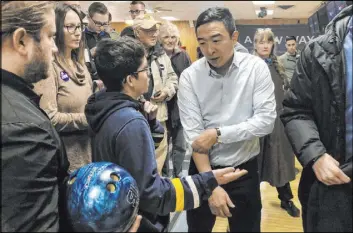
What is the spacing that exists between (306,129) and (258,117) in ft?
1.15

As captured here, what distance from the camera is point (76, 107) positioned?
1.91m

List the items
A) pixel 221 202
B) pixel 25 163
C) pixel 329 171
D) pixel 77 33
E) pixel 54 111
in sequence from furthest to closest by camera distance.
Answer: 1. pixel 77 33
2. pixel 54 111
3. pixel 221 202
4. pixel 329 171
5. pixel 25 163

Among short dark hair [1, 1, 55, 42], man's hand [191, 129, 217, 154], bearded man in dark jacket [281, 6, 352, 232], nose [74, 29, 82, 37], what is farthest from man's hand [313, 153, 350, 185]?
nose [74, 29, 82, 37]

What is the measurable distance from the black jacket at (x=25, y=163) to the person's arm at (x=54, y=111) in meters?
0.86

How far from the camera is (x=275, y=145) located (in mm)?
3150

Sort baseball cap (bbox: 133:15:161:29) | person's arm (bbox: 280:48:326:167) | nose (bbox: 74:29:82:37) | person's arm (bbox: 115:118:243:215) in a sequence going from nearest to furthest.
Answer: person's arm (bbox: 115:118:243:215) → person's arm (bbox: 280:48:326:167) → nose (bbox: 74:29:82:37) → baseball cap (bbox: 133:15:161:29)

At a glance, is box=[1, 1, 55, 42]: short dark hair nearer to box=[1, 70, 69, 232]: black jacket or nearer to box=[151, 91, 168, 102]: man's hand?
box=[1, 70, 69, 232]: black jacket

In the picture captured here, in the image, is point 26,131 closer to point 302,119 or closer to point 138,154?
point 138,154

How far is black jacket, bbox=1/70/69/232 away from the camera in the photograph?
0.81 meters

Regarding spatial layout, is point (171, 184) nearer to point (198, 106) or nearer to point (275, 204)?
point (198, 106)

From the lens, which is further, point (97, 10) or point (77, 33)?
point (97, 10)

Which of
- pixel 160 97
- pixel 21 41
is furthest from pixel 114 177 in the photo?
pixel 160 97

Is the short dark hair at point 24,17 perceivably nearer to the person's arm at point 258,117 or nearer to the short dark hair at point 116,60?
the short dark hair at point 116,60

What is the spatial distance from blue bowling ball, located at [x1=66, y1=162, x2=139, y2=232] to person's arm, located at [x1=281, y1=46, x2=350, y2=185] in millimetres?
776
